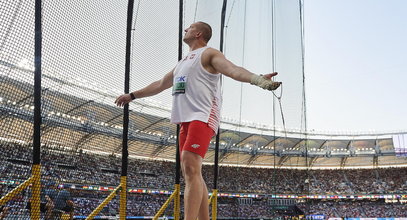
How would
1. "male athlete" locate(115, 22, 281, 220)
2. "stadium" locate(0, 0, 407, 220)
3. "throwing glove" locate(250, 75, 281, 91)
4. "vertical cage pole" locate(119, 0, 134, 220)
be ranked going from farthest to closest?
"vertical cage pole" locate(119, 0, 134, 220) < "stadium" locate(0, 0, 407, 220) < "male athlete" locate(115, 22, 281, 220) < "throwing glove" locate(250, 75, 281, 91)

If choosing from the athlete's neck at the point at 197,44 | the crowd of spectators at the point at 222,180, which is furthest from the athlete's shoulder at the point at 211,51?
the crowd of spectators at the point at 222,180

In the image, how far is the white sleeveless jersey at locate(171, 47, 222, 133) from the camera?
5.17ft

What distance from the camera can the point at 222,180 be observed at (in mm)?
13438

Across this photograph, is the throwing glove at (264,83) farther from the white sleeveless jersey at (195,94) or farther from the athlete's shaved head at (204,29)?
the athlete's shaved head at (204,29)

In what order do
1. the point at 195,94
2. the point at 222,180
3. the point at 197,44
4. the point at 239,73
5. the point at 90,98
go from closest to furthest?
the point at 239,73
the point at 195,94
the point at 197,44
the point at 90,98
the point at 222,180

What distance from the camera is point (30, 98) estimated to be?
70.6 inches

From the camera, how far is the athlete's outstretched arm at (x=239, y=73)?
1.21m

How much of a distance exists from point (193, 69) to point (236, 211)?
23.1 metres

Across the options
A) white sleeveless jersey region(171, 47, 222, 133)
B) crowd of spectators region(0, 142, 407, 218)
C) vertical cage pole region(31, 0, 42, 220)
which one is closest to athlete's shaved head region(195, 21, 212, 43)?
white sleeveless jersey region(171, 47, 222, 133)

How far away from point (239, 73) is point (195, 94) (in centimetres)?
32

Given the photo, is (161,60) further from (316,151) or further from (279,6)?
(316,151)

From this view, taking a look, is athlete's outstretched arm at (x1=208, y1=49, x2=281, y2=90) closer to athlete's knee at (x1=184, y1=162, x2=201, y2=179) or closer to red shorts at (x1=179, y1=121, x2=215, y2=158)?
red shorts at (x1=179, y1=121, x2=215, y2=158)

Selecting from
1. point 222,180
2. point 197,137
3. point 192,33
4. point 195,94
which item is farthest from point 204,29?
point 222,180

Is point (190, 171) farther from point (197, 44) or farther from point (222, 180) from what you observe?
point (222, 180)
